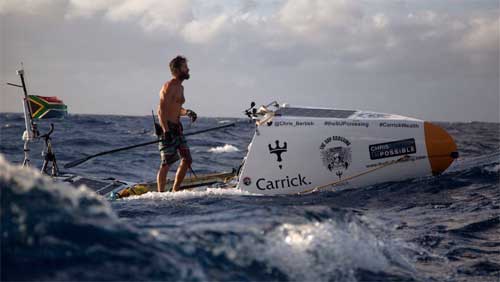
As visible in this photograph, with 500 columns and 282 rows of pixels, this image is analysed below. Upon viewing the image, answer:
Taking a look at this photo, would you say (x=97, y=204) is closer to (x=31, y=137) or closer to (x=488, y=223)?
(x=488, y=223)

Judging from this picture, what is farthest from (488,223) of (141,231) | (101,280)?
(101,280)

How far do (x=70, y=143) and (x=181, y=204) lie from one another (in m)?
14.3

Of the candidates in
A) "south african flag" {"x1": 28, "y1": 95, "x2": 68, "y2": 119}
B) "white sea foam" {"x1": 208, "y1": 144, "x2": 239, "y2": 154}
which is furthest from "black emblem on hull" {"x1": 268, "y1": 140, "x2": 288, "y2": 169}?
"white sea foam" {"x1": 208, "y1": 144, "x2": 239, "y2": 154}

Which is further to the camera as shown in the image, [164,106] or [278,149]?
[278,149]

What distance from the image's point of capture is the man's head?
23.3 feet

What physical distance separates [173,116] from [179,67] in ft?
2.20

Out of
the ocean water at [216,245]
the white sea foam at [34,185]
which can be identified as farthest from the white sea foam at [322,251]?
the white sea foam at [34,185]

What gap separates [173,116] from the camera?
7.23 metres

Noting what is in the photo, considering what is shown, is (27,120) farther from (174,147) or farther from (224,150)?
(224,150)

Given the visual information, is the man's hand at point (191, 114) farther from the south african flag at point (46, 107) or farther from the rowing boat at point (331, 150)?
the south african flag at point (46, 107)

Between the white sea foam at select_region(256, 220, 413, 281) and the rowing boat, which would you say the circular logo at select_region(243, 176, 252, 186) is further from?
the white sea foam at select_region(256, 220, 413, 281)

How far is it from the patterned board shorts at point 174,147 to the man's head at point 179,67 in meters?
0.67

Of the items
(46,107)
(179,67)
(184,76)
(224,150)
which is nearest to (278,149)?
(184,76)

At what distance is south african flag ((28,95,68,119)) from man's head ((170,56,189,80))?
2.22 metres
